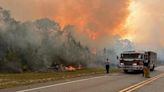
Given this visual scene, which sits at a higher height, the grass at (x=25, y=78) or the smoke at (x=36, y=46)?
the smoke at (x=36, y=46)

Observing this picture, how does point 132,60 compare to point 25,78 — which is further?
point 132,60

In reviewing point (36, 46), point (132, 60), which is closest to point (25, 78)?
point (132, 60)

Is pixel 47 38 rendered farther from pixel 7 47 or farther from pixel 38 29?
pixel 7 47

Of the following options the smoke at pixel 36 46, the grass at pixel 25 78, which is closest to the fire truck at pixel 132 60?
the grass at pixel 25 78

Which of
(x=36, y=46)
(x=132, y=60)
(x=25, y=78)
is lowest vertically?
(x=25, y=78)

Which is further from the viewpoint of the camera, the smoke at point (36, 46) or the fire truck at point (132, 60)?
the smoke at point (36, 46)

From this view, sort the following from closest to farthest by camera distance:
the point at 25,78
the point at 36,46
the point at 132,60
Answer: the point at 25,78 → the point at 132,60 → the point at 36,46

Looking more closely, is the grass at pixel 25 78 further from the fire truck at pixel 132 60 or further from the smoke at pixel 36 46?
the smoke at pixel 36 46

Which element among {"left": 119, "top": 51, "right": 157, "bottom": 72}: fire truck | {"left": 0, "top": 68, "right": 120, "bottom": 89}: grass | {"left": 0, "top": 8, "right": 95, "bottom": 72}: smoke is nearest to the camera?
{"left": 0, "top": 68, "right": 120, "bottom": 89}: grass

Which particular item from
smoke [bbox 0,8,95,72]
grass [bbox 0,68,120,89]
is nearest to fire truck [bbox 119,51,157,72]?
grass [bbox 0,68,120,89]

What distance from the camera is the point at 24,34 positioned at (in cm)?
5888

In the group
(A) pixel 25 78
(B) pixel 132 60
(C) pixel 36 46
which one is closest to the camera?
(A) pixel 25 78

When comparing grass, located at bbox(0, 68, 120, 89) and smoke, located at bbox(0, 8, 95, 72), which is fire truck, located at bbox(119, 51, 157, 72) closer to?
grass, located at bbox(0, 68, 120, 89)

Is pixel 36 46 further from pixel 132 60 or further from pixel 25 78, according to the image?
pixel 25 78
